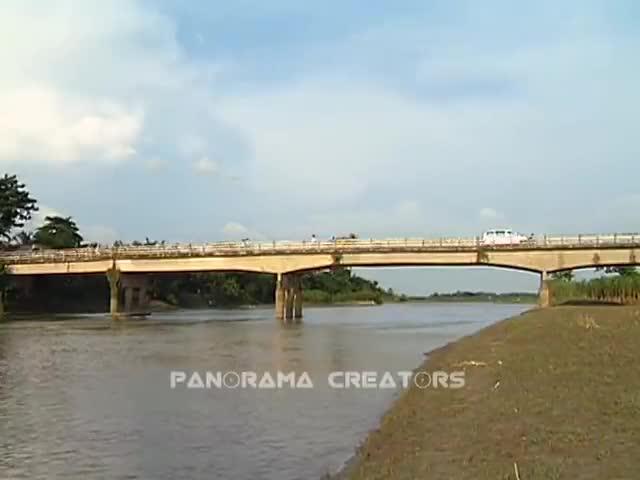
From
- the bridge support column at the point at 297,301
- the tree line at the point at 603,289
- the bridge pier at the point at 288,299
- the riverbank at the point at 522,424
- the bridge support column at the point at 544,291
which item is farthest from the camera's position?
the bridge support column at the point at 297,301

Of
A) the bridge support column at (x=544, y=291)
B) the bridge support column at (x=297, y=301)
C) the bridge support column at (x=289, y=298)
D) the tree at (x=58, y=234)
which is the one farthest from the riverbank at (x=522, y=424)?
the tree at (x=58, y=234)

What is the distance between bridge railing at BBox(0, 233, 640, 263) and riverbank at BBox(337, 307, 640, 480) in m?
44.2

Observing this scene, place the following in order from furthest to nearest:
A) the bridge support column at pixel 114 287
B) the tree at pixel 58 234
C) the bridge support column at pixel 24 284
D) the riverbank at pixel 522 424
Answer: the tree at pixel 58 234 → the bridge support column at pixel 24 284 → the bridge support column at pixel 114 287 → the riverbank at pixel 522 424

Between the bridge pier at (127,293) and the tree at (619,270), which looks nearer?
the tree at (619,270)

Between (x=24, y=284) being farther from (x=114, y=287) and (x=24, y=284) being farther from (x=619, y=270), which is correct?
(x=619, y=270)

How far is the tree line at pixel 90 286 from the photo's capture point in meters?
97.8

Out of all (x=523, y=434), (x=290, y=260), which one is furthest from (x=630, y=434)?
(x=290, y=260)

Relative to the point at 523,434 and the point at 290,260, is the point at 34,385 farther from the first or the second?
the point at 290,260

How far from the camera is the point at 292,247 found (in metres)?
73.0

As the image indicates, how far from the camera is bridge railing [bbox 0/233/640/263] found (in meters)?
65.3

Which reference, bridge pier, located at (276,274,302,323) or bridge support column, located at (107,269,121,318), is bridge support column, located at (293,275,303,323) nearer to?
bridge pier, located at (276,274,302,323)

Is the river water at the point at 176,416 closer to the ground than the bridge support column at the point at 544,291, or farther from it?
closer to the ground

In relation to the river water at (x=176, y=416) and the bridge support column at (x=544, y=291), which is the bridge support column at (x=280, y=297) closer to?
the bridge support column at (x=544, y=291)

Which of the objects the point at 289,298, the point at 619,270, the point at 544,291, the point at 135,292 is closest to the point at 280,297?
the point at 289,298
